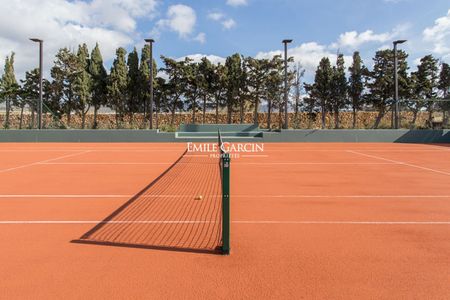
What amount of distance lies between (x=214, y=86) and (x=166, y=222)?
27.1 meters

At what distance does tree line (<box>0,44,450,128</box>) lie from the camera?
98.4 ft

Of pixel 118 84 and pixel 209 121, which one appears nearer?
pixel 118 84

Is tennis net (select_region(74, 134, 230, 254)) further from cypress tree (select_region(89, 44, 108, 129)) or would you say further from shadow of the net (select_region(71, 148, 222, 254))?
cypress tree (select_region(89, 44, 108, 129))

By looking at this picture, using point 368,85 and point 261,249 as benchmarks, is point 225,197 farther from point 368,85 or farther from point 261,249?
point 368,85

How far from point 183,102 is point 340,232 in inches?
1149

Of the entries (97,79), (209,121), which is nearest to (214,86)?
(209,121)

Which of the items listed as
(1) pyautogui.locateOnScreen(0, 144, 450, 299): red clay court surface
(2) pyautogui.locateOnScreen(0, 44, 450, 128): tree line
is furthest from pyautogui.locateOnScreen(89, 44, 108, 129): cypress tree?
(1) pyautogui.locateOnScreen(0, 144, 450, 299): red clay court surface

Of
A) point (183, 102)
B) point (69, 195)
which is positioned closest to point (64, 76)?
point (183, 102)

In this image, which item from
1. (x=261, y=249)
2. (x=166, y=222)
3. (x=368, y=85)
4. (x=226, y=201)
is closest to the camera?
(x=226, y=201)

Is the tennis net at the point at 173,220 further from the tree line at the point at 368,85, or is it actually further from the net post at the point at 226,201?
the tree line at the point at 368,85

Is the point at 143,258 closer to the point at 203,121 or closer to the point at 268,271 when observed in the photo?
the point at 268,271

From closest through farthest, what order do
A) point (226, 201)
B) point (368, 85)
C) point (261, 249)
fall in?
point (226, 201), point (261, 249), point (368, 85)

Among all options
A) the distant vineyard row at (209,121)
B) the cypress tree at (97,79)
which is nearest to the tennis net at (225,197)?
the distant vineyard row at (209,121)

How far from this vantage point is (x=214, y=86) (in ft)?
103
